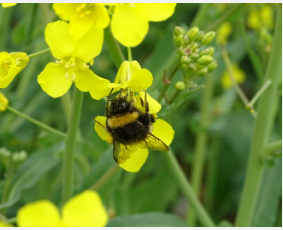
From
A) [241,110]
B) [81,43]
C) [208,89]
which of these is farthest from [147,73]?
[241,110]

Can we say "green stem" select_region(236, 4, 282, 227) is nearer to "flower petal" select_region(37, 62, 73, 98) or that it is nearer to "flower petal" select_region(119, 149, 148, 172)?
"flower petal" select_region(119, 149, 148, 172)

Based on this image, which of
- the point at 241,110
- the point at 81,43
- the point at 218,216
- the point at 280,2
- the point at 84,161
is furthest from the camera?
the point at 241,110

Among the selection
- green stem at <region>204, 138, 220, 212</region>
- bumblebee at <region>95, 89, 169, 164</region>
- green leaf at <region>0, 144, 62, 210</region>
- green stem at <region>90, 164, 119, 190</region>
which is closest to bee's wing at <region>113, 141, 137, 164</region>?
bumblebee at <region>95, 89, 169, 164</region>

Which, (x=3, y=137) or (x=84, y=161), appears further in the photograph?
(x=3, y=137)

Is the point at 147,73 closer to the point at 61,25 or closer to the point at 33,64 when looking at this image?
the point at 61,25

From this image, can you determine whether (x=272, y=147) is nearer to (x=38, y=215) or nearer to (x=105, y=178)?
(x=105, y=178)

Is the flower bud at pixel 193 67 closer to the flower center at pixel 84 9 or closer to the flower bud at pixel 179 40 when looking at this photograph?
the flower bud at pixel 179 40

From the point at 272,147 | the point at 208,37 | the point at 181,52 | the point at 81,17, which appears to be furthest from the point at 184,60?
the point at 272,147
